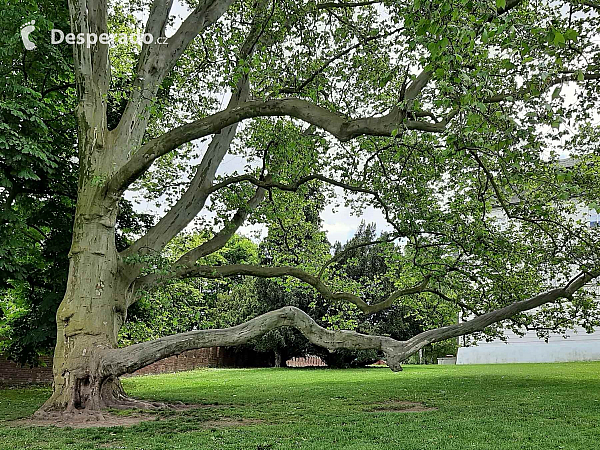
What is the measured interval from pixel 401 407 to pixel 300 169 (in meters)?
5.13

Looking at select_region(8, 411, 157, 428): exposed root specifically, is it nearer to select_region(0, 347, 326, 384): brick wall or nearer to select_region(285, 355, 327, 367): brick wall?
select_region(0, 347, 326, 384): brick wall

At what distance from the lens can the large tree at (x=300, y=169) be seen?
27.8 ft

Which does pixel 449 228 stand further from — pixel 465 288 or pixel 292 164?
pixel 292 164

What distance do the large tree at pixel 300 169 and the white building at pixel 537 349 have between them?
1327cm

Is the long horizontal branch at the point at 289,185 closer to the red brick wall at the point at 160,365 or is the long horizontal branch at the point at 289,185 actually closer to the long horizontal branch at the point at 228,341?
the long horizontal branch at the point at 228,341

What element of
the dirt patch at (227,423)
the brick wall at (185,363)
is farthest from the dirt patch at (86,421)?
the brick wall at (185,363)

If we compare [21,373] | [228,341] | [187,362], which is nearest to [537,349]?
[187,362]

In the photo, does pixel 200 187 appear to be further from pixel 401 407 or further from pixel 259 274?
pixel 401 407

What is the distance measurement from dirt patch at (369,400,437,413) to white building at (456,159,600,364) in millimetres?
14585

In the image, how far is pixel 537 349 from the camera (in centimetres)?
2523

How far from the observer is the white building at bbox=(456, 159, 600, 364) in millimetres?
24031

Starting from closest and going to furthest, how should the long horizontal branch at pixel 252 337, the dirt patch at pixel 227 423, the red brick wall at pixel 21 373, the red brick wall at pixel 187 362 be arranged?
1. the dirt patch at pixel 227 423
2. the long horizontal branch at pixel 252 337
3. the red brick wall at pixel 21 373
4. the red brick wall at pixel 187 362

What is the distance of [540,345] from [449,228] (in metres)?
18.4

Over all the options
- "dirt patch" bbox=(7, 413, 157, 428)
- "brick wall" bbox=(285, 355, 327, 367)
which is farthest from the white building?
"dirt patch" bbox=(7, 413, 157, 428)
